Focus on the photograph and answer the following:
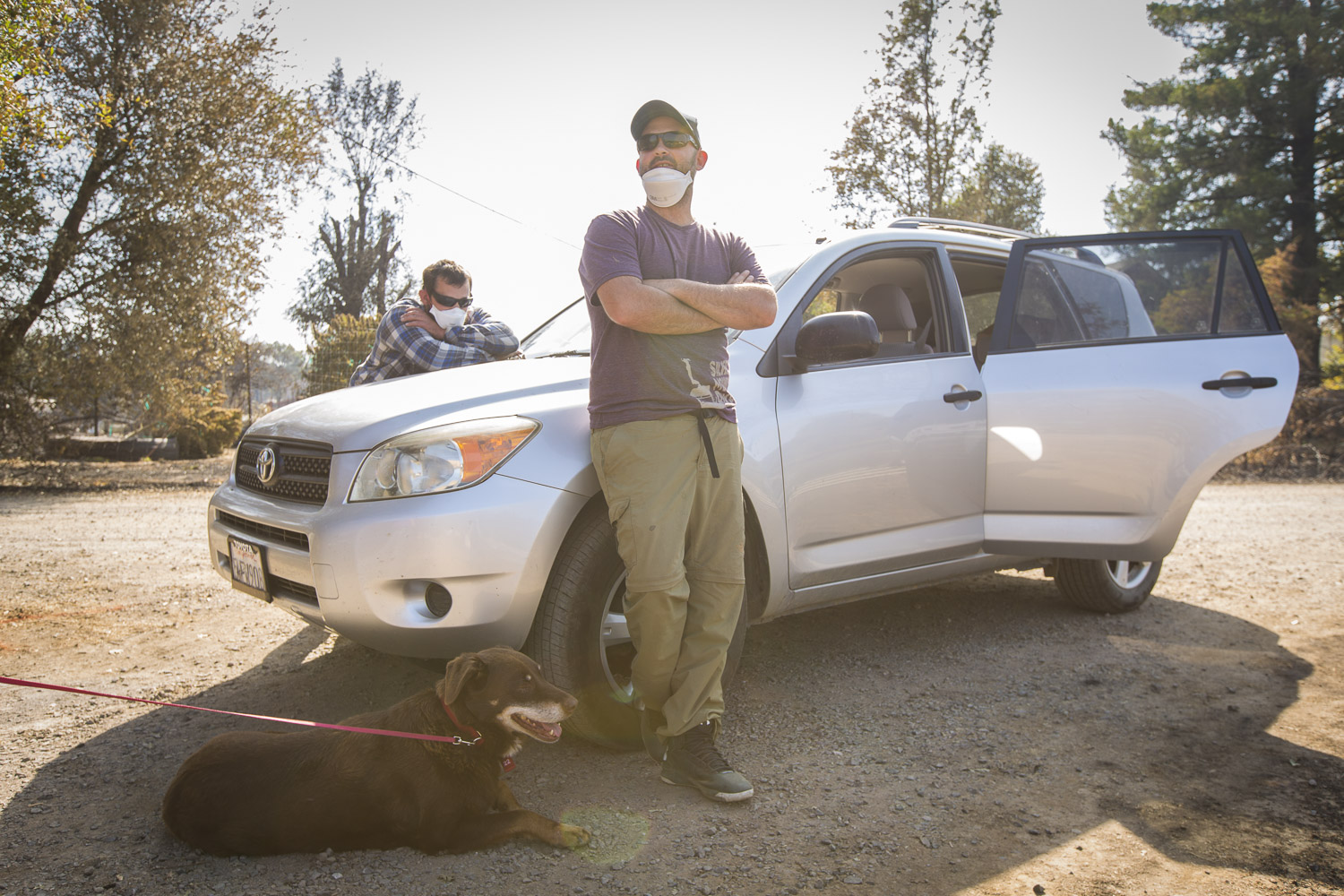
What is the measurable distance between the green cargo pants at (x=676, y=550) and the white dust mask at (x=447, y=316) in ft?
6.19

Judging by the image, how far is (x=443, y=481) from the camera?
2738 millimetres

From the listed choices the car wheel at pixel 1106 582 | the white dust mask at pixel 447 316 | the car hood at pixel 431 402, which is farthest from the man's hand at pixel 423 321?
the car wheel at pixel 1106 582

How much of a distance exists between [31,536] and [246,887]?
7076 mm

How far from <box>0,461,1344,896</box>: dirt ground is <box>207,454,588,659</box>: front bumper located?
0.63 m

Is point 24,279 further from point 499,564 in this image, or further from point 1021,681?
point 1021,681

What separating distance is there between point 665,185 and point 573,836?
1967mm

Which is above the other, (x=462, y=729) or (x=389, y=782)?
(x=462, y=729)

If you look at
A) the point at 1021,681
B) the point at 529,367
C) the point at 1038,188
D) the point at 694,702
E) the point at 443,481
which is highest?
the point at 1038,188

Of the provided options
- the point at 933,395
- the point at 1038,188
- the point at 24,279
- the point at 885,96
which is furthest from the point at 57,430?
the point at 1038,188

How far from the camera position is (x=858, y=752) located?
10.5ft

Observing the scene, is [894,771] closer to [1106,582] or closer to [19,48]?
[1106,582]

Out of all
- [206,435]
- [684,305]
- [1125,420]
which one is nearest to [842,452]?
A: [684,305]

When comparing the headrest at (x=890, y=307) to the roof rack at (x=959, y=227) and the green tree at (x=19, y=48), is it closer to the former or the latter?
the roof rack at (x=959, y=227)

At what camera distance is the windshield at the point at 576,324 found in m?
3.76
